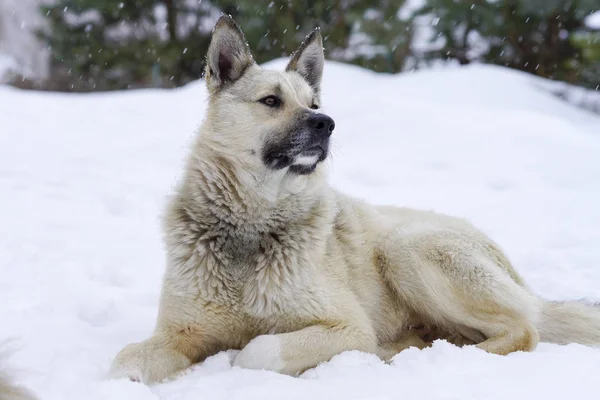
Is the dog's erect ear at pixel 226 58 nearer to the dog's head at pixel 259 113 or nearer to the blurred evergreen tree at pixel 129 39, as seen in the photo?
the dog's head at pixel 259 113

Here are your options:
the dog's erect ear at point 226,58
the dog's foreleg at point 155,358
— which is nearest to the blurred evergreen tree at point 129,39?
the dog's erect ear at point 226,58

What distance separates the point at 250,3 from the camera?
543 inches

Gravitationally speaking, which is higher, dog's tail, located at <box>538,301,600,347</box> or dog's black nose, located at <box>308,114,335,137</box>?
dog's black nose, located at <box>308,114,335,137</box>

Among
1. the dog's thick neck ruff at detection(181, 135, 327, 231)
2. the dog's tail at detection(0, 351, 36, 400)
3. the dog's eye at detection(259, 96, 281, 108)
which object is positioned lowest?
the dog's tail at detection(0, 351, 36, 400)

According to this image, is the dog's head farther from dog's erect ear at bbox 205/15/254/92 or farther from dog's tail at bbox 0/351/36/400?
dog's tail at bbox 0/351/36/400

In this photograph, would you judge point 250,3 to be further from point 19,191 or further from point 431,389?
point 431,389

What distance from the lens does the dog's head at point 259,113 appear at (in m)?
3.55

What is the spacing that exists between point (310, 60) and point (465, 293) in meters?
1.91

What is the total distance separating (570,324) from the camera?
3684 mm

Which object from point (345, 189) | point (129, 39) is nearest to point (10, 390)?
point (345, 189)

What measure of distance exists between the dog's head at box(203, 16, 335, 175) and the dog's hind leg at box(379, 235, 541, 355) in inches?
34.7

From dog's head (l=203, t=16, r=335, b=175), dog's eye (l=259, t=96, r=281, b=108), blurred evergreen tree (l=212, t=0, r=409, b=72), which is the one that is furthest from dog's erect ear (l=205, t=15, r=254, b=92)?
blurred evergreen tree (l=212, t=0, r=409, b=72)

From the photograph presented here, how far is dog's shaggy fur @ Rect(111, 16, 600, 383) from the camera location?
128 inches

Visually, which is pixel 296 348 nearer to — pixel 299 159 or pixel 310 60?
pixel 299 159
